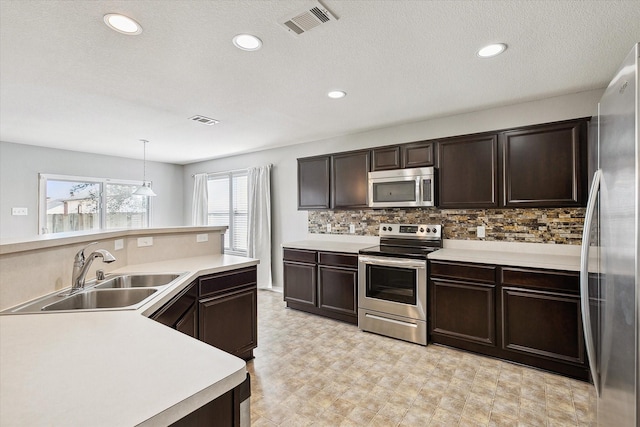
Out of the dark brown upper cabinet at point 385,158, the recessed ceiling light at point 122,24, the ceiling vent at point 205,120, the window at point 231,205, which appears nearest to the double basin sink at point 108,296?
the recessed ceiling light at point 122,24

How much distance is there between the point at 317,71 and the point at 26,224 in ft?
17.9

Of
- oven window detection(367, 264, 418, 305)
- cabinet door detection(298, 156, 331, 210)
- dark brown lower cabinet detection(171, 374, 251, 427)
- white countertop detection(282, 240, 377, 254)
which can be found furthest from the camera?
cabinet door detection(298, 156, 331, 210)

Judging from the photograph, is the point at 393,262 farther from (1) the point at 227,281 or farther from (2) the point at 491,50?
(2) the point at 491,50

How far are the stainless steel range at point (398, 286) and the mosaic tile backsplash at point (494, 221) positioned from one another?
0.50ft

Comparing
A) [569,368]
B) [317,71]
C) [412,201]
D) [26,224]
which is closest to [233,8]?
[317,71]

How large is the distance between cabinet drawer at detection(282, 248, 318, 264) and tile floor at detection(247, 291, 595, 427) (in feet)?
3.44

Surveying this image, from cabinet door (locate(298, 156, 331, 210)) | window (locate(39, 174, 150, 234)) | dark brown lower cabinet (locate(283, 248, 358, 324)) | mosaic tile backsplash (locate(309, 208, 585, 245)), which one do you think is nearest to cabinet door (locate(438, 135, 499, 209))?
mosaic tile backsplash (locate(309, 208, 585, 245))

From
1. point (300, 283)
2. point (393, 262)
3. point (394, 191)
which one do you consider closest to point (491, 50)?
point (394, 191)

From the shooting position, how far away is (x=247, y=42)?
80.1 inches

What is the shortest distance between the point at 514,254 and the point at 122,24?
3.64 metres

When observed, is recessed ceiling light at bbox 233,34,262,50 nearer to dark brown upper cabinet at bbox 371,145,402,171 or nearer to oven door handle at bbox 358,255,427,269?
dark brown upper cabinet at bbox 371,145,402,171

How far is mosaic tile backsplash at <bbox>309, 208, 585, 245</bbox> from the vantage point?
2951 millimetres

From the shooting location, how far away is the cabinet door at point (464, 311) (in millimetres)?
2820

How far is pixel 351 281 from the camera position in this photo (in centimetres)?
369
